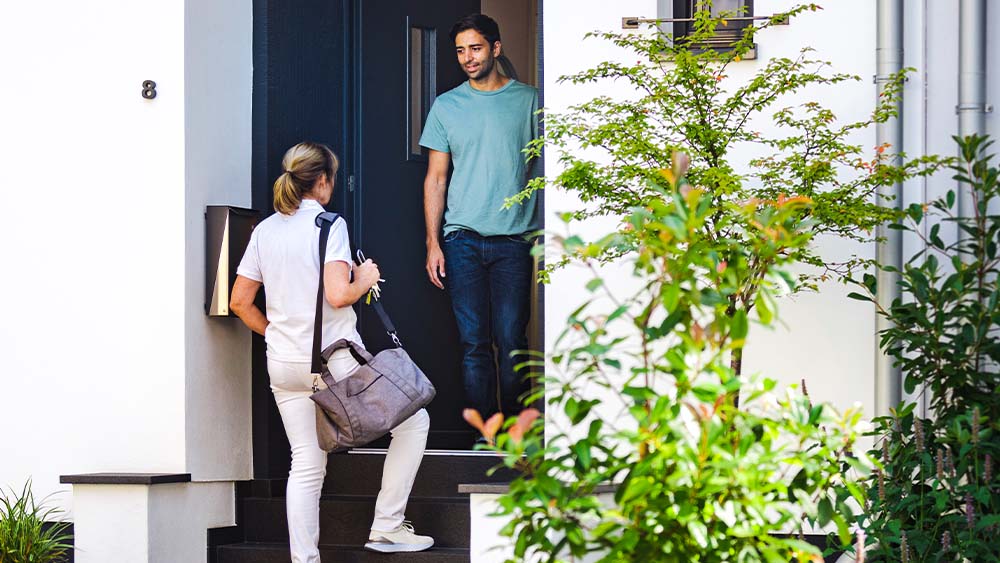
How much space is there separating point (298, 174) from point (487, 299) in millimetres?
1457

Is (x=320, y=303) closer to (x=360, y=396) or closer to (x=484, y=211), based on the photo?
(x=360, y=396)

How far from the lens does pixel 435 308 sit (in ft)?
25.4

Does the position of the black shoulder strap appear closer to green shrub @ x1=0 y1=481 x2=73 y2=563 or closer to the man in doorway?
the man in doorway

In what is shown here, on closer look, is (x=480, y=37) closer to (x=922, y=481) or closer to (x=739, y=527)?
(x=922, y=481)

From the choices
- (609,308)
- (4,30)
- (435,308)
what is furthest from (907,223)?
(4,30)

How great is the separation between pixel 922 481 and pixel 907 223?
1.47 meters

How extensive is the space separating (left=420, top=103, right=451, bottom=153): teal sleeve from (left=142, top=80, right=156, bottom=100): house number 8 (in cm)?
144

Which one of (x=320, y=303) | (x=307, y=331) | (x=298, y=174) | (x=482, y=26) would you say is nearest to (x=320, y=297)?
(x=320, y=303)

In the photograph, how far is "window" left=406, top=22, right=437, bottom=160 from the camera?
772cm

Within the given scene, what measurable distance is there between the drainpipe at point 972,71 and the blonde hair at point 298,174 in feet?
8.43

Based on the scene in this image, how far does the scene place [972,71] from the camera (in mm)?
5383

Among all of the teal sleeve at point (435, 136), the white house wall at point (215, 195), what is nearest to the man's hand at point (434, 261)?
the teal sleeve at point (435, 136)

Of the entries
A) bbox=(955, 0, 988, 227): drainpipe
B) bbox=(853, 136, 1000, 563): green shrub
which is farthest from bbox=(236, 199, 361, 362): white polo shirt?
bbox=(955, 0, 988, 227): drainpipe

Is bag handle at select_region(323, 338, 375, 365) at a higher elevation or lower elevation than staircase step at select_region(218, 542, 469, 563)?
higher
